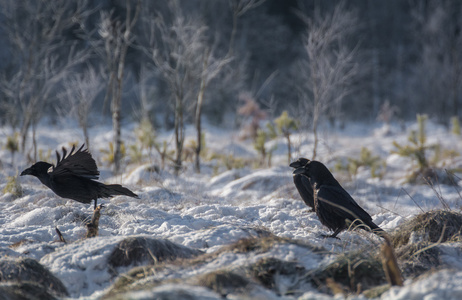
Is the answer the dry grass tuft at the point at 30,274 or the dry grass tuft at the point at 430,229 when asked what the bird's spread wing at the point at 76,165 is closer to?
the dry grass tuft at the point at 30,274

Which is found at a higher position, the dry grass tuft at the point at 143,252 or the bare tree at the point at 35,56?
the bare tree at the point at 35,56

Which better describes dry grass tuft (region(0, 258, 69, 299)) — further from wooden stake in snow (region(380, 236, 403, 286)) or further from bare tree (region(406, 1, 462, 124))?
bare tree (region(406, 1, 462, 124))

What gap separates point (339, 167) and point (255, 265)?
7.57 m

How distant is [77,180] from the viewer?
435 centimetres

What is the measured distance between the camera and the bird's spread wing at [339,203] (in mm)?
3920

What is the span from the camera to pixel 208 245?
3.45 metres

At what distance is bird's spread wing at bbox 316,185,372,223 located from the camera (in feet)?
12.9

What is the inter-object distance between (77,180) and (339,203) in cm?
251

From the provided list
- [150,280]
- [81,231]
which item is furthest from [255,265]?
[81,231]

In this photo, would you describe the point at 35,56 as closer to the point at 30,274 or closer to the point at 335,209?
the point at 335,209

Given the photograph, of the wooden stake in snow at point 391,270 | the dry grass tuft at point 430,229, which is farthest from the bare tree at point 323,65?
the wooden stake in snow at point 391,270

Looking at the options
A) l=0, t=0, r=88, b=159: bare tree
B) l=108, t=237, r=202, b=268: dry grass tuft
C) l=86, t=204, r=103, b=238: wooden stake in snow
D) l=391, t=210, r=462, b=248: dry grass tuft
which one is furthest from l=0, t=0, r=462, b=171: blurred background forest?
l=108, t=237, r=202, b=268: dry grass tuft

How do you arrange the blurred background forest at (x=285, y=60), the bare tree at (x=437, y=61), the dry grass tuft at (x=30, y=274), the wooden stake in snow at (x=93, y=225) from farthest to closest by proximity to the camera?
1. the bare tree at (x=437, y=61)
2. the blurred background forest at (x=285, y=60)
3. the wooden stake in snow at (x=93, y=225)
4. the dry grass tuft at (x=30, y=274)

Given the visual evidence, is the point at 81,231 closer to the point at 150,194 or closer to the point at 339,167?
the point at 150,194
